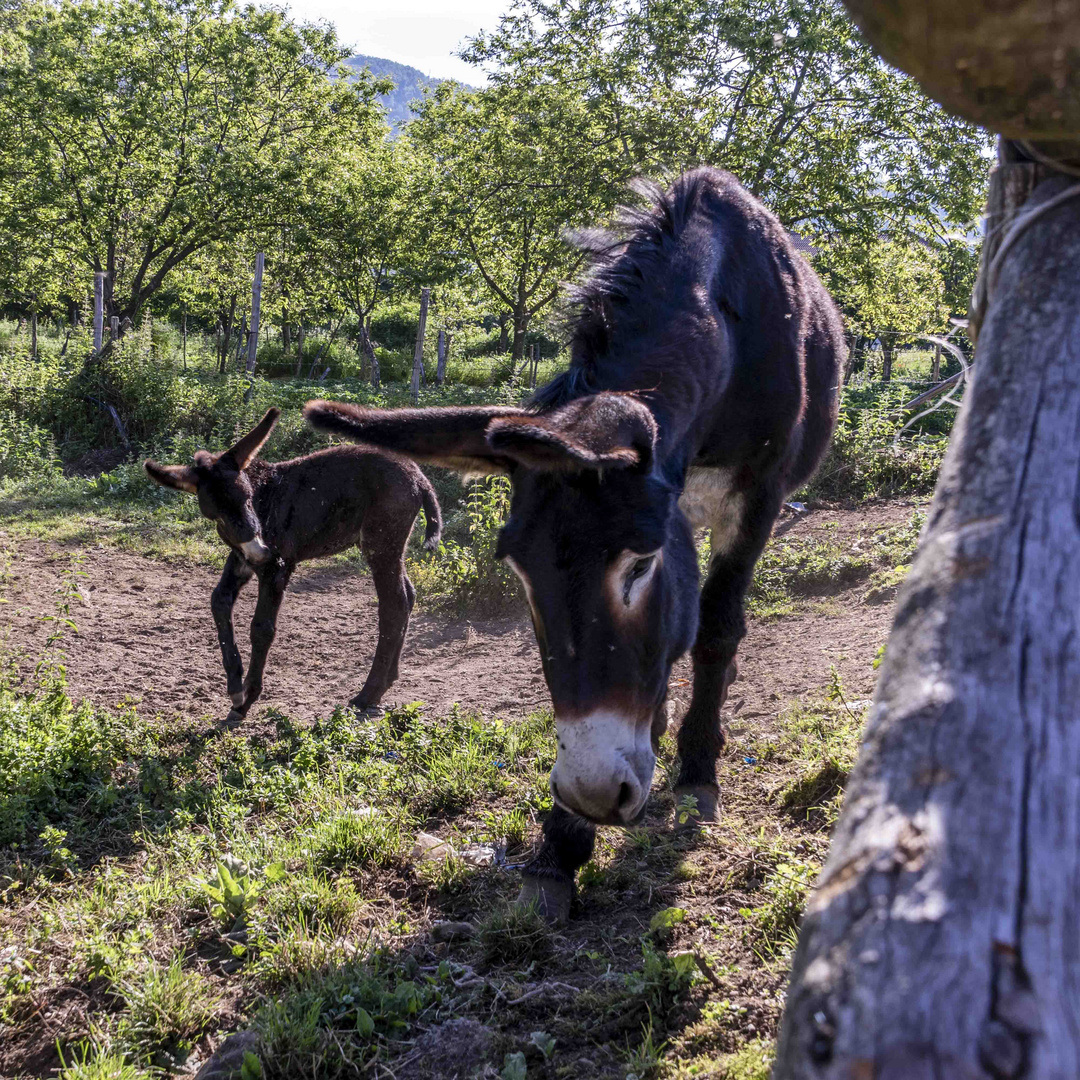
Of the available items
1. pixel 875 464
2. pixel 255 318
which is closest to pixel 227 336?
pixel 255 318

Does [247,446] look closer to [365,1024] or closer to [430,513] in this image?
[430,513]

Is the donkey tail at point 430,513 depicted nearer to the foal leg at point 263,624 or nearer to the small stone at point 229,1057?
the foal leg at point 263,624

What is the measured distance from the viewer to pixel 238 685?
217 inches

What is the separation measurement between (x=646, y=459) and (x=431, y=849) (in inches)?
77.8

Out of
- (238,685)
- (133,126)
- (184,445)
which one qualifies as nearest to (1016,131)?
(238,685)

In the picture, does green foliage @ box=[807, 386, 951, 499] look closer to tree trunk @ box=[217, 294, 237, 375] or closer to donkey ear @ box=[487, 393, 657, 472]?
donkey ear @ box=[487, 393, 657, 472]

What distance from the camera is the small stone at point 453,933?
9.40 ft

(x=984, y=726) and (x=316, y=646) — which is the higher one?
(x=984, y=726)

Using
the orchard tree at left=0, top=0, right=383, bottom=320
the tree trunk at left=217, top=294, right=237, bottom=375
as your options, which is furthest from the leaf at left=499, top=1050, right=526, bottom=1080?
the tree trunk at left=217, top=294, right=237, bottom=375

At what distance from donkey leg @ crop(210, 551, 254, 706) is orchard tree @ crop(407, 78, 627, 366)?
24.1ft

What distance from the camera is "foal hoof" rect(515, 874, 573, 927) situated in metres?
2.87

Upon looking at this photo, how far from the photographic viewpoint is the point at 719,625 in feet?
12.0

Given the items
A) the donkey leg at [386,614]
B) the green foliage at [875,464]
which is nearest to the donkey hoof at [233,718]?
the donkey leg at [386,614]

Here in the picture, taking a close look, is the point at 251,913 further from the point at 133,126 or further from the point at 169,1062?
the point at 133,126
